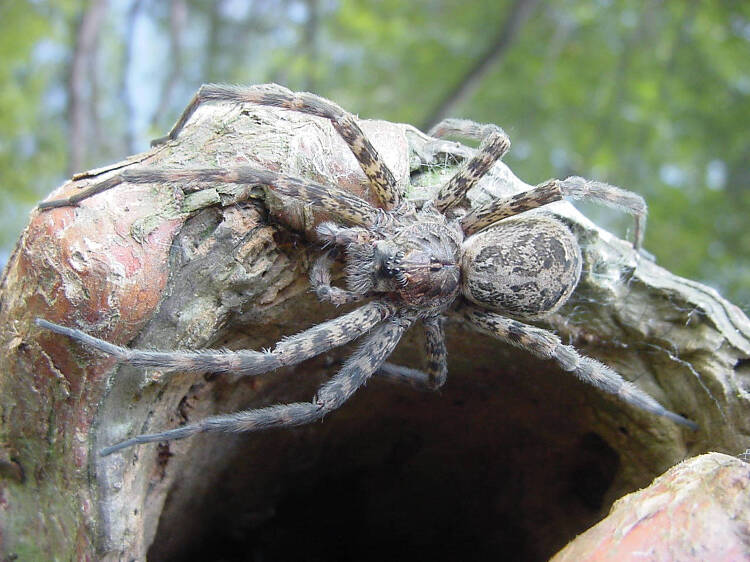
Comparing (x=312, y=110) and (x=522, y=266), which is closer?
(x=312, y=110)

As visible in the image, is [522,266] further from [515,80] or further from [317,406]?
[515,80]

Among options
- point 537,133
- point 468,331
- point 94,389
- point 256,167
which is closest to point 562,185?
point 468,331

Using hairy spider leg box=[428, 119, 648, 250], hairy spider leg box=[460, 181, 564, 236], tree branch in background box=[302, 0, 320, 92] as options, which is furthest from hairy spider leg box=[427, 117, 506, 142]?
tree branch in background box=[302, 0, 320, 92]

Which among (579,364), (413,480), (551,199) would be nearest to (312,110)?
(551,199)

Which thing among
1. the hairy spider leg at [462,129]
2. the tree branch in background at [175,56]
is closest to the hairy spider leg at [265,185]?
the hairy spider leg at [462,129]

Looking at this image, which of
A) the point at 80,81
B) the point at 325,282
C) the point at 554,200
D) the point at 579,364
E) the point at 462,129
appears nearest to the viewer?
the point at 325,282

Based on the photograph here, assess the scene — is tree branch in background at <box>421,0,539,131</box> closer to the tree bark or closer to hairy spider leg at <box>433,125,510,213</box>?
hairy spider leg at <box>433,125,510,213</box>

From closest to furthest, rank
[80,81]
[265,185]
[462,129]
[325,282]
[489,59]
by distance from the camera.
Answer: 1. [265,185]
2. [325,282]
3. [462,129]
4. [80,81]
5. [489,59]
